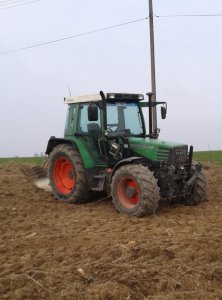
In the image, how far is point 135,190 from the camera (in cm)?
919

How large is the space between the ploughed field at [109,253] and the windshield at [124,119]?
161cm

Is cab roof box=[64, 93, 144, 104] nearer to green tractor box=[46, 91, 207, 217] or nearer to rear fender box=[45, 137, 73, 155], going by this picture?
green tractor box=[46, 91, 207, 217]

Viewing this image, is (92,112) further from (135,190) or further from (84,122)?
(135,190)

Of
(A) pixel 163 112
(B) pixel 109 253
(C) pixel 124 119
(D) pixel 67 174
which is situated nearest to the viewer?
(B) pixel 109 253

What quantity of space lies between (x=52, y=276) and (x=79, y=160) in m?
4.87

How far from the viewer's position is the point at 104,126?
393 inches

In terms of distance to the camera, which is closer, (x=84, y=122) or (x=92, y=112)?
(x=92, y=112)

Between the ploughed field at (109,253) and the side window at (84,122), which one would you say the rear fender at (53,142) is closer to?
the side window at (84,122)

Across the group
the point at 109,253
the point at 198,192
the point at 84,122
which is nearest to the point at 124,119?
the point at 84,122

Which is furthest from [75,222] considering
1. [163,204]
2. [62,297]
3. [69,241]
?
[62,297]

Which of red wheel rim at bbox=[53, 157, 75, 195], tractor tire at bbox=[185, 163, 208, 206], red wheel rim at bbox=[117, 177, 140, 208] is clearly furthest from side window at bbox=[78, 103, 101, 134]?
tractor tire at bbox=[185, 163, 208, 206]

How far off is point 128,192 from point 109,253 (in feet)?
9.31

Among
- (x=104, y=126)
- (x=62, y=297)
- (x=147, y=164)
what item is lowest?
(x=62, y=297)

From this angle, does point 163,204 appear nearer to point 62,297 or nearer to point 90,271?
point 90,271
